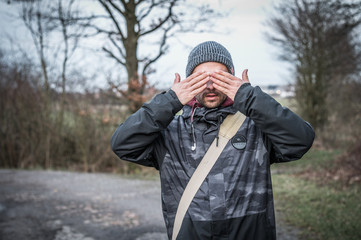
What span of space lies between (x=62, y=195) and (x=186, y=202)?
6.22 metres

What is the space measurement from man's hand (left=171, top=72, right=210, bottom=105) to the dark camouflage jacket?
4cm

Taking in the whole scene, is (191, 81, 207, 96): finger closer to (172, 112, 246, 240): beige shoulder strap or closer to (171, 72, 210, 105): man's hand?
(171, 72, 210, 105): man's hand

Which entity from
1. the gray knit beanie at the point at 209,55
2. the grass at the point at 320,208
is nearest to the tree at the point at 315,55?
the grass at the point at 320,208

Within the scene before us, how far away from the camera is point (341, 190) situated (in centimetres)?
681

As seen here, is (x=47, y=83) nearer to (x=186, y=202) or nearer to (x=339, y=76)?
(x=186, y=202)

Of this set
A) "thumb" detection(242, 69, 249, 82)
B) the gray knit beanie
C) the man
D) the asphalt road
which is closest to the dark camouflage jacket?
the man

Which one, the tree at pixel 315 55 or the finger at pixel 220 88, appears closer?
the finger at pixel 220 88

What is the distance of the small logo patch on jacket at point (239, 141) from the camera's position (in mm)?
2076

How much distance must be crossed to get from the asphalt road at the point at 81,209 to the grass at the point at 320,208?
39cm

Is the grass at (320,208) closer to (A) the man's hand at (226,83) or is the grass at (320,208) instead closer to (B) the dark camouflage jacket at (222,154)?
(B) the dark camouflage jacket at (222,154)

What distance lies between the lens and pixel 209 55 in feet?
7.50

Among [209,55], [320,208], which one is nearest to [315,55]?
[320,208]

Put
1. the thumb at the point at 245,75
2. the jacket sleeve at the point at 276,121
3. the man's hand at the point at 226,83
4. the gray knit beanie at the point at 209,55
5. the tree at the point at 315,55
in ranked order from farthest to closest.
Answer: the tree at the point at 315,55 → the gray knit beanie at the point at 209,55 → the thumb at the point at 245,75 → the man's hand at the point at 226,83 → the jacket sleeve at the point at 276,121

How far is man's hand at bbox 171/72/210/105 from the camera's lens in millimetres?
2028
